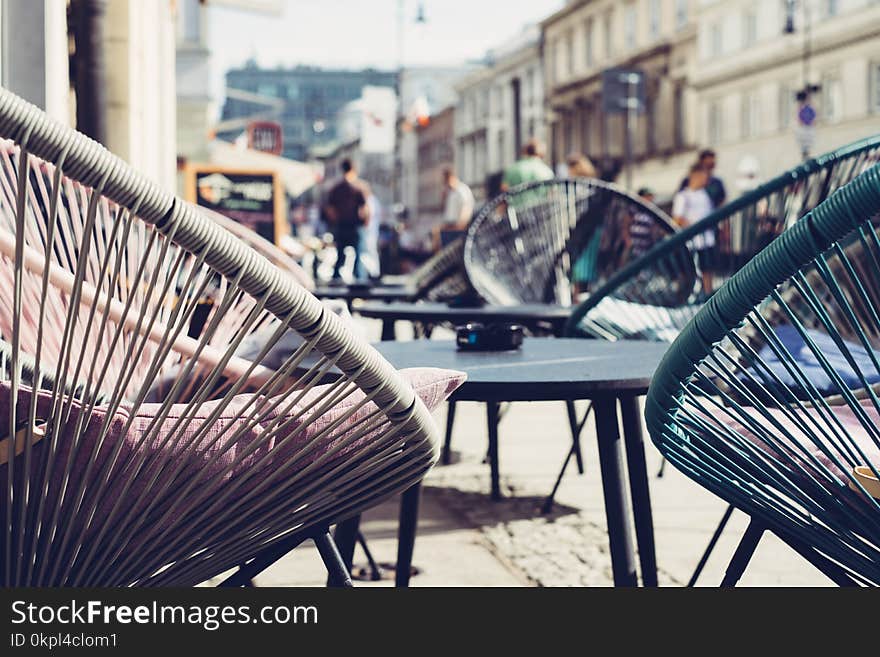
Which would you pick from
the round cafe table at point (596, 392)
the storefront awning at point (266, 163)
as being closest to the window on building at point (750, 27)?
the storefront awning at point (266, 163)

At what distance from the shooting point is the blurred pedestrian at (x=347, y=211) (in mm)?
11539

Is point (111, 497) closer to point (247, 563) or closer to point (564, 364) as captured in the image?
point (247, 563)

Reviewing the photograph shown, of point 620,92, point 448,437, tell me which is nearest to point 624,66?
point 620,92

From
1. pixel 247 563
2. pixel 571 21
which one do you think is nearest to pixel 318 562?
pixel 247 563

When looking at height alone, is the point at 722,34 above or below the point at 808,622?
above

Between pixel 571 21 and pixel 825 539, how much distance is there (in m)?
48.7

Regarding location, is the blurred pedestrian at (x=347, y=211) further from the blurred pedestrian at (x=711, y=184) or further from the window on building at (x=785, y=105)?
the window on building at (x=785, y=105)

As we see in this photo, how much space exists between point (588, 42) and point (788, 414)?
47177mm

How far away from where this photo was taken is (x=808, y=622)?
1366mm

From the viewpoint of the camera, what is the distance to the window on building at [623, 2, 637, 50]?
4344 cm

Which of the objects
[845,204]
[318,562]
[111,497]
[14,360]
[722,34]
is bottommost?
[318,562]

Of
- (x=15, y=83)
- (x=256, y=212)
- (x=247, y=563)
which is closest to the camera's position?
(x=247, y=563)

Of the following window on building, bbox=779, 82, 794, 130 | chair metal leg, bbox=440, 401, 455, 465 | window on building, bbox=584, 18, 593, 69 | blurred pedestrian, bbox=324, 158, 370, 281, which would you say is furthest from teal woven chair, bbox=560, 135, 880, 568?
window on building, bbox=584, 18, 593, 69

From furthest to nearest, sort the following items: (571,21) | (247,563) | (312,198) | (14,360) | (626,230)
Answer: (312,198) < (571,21) < (626,230) < (247,563) < (14,360)
